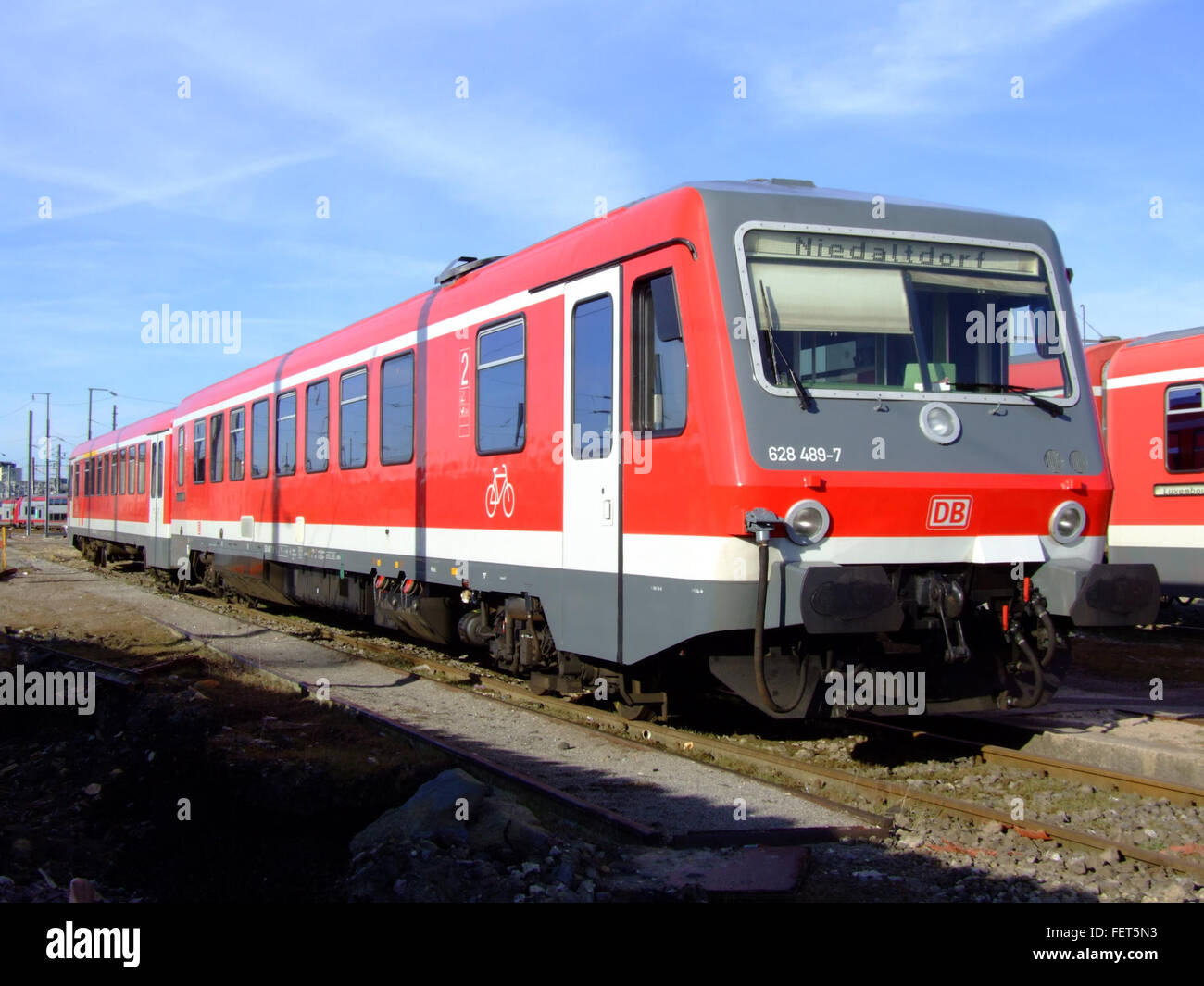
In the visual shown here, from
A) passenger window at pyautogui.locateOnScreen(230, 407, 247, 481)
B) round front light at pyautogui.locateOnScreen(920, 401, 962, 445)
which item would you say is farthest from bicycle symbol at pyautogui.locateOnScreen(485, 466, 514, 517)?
passenger window at pyautogui.locateOnScreen(230, 407, 247, 481)

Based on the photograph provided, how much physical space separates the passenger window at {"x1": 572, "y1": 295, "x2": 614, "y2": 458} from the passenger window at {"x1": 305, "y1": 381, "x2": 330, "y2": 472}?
5698 mm

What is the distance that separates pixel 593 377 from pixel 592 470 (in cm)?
62

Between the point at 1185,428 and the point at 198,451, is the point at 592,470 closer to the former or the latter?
the point at 1185,428

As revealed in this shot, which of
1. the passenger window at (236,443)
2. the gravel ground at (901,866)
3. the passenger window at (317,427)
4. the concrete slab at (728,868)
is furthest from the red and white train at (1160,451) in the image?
the passenger window at (236,443)

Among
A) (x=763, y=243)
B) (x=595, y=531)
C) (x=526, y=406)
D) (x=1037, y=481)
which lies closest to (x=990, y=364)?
(x=1037, y=481)

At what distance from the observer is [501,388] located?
8516mm

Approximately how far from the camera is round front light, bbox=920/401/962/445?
645 cm

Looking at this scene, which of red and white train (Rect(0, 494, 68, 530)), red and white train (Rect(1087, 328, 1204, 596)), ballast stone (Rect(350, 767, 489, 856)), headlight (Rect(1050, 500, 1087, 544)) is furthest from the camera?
red and white train (Rect(0, 494, 68, 530))
